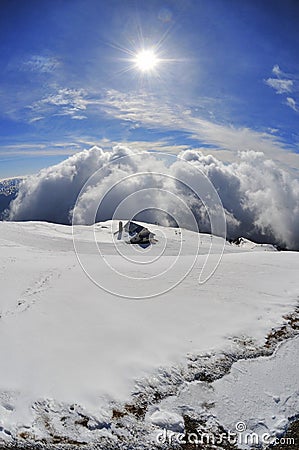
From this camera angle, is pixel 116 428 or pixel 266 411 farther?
pixel 266 411

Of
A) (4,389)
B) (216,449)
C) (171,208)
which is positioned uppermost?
(171,208)

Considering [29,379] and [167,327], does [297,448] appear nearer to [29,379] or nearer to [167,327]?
[167,327]

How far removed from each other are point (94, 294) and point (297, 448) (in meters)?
7.41

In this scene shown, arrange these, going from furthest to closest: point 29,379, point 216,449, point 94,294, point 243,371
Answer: point 94,294 → point 243,371 → point 29,379 → point 216,449

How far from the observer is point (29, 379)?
20.1 feet

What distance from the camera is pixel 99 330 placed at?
321 inches

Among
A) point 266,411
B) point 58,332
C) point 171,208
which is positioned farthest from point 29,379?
point 171,208

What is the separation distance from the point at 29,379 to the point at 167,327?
3.96m

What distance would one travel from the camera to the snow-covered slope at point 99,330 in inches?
219

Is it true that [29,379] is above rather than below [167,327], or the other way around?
below

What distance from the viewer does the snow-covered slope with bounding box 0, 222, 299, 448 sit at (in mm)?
5559

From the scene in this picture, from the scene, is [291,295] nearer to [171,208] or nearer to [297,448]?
[171,208]

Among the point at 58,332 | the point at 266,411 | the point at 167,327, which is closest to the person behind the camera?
the point at 266,411

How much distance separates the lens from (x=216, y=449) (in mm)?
4863
